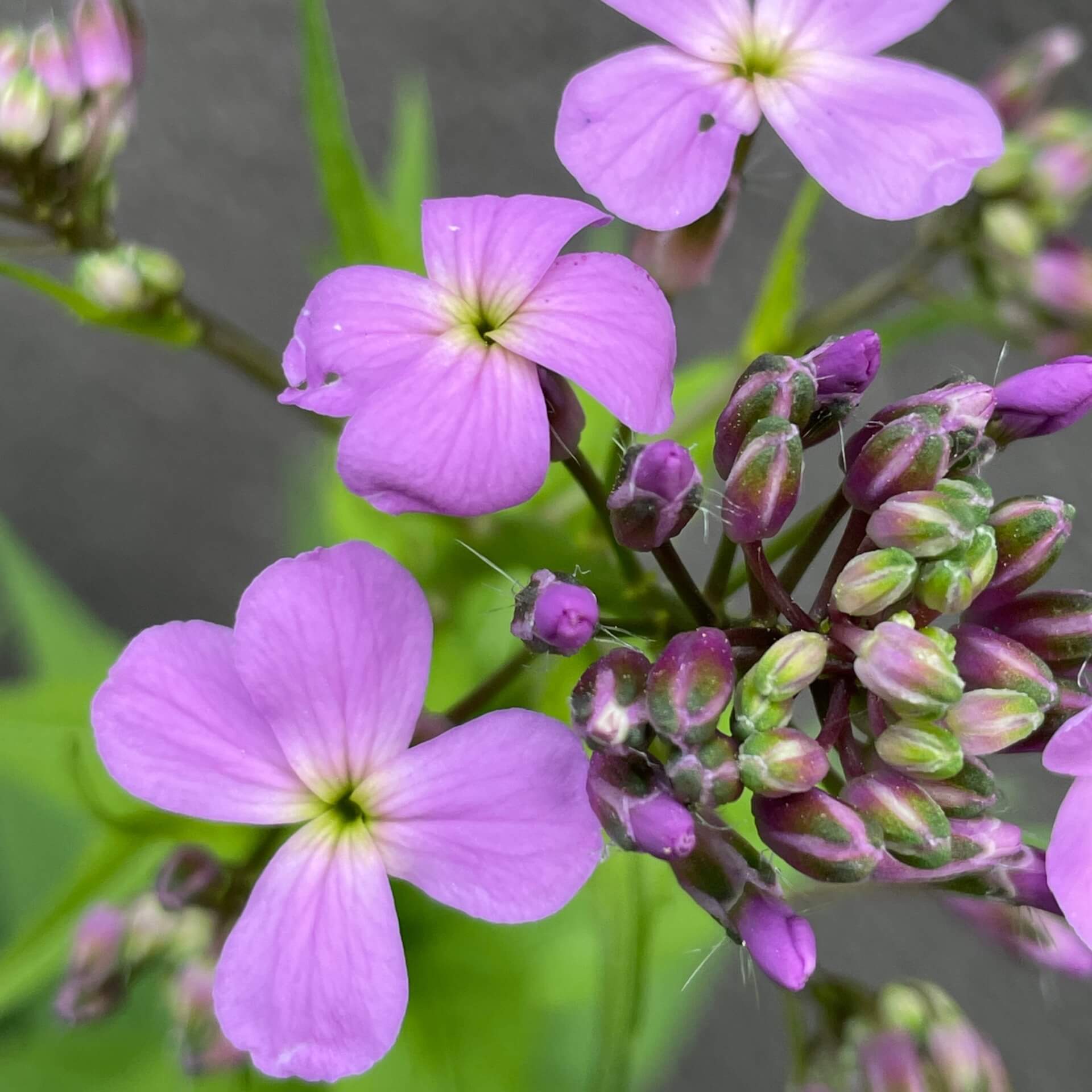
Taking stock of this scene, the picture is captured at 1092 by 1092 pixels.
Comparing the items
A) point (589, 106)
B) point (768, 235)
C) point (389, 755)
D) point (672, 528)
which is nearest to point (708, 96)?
point (589, 106)

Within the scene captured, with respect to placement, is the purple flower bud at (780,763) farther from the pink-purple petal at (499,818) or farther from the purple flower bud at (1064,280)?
the purple flower bud at (1064,280)

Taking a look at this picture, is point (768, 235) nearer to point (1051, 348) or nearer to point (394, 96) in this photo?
point (394, 96)

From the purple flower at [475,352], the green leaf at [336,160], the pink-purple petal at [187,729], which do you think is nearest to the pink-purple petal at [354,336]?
the purple flower at [475,352]

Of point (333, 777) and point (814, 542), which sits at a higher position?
point (814, 542)

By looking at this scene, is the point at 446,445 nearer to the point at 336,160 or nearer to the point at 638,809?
the point at 638,809

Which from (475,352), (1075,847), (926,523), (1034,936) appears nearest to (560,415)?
(475,352)
